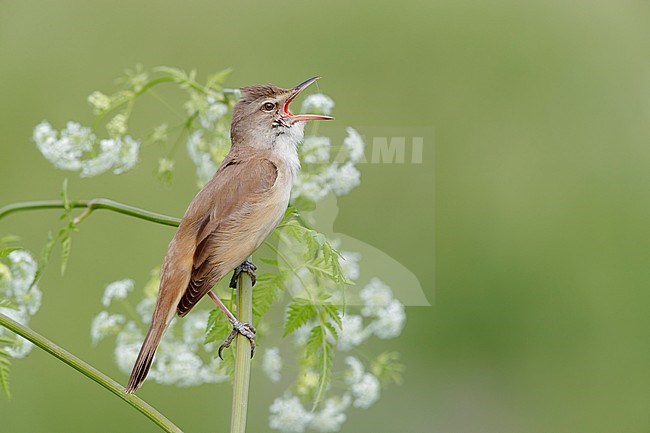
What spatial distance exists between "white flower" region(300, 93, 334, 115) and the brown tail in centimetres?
54

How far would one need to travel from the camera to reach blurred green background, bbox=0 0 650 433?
14.0 feet

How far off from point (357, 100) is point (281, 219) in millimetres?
3541

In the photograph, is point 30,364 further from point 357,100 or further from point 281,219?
point 281,219

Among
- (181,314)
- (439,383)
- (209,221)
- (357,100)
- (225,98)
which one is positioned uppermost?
(357,100)

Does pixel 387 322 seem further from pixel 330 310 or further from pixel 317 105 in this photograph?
pixel 317 105

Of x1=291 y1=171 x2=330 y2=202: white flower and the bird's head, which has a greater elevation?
the bird's head

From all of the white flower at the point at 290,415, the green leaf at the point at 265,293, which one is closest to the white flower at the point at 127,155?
the green leaf at the point at 265,293

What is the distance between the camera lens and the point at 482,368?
4.43 meters

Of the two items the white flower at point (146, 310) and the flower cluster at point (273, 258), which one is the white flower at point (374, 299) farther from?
the white flower at point (146, 310)

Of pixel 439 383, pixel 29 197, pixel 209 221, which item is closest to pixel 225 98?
pixel 209 221

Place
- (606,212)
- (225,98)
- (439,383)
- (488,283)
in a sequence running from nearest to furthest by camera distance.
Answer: (225,98) → (439,383) → (488,283) → (606,212)

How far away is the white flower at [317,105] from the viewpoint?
192 cm

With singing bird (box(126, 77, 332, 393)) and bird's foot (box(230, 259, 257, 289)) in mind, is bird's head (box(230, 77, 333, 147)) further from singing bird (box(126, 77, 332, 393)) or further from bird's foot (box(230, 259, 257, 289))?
A: bird's foot (box(230, 259, 257, 289))

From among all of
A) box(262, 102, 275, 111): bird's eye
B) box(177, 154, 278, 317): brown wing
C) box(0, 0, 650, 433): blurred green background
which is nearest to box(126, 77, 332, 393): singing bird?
box(177, 154, 278, 317): brown wing
